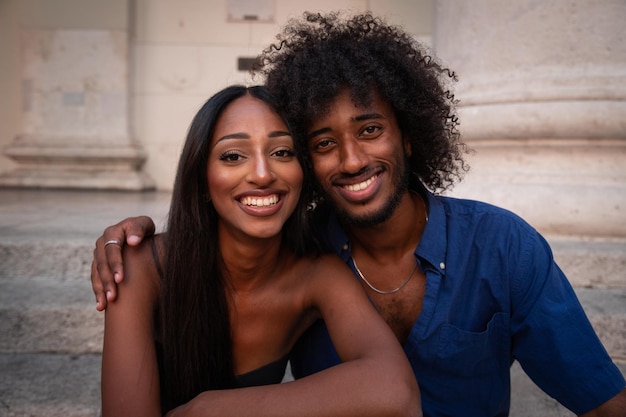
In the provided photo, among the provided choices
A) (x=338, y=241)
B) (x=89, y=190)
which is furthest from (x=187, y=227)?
(x=89, y=190)

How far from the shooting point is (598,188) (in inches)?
115

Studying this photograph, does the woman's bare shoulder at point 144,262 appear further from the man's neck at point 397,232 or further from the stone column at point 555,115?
the stone column at point 555,115

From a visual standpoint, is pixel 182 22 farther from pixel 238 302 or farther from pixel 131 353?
pixel 131 353

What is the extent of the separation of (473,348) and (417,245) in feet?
1.32

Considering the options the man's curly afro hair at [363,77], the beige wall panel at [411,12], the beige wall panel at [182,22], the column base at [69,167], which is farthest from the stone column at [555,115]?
the column base at [69,167]

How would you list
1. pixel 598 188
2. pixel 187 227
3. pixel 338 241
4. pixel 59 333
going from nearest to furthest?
pixel 187 227 → pixel 338 241 → pixel 59 333 → pixel 598 188

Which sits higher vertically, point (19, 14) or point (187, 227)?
point (19, 14)

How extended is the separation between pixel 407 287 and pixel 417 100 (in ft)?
2.37

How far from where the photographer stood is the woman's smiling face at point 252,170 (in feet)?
6.09

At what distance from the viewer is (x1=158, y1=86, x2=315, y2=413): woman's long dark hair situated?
1.84 metres

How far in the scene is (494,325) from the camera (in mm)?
1821

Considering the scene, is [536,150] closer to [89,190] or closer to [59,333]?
[59,333]

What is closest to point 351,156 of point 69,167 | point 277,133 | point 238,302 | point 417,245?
point 277,133

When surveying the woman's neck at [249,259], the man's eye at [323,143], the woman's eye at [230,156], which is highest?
the man's eye at [323,143]
